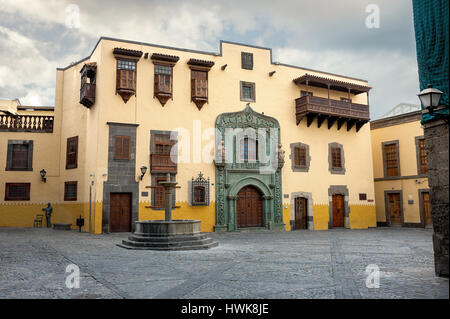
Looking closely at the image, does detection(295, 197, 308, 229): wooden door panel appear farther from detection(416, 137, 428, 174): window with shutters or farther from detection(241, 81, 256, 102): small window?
detection(416, 137, 428, 174): window with shutters

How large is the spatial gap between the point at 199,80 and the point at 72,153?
27.1ft

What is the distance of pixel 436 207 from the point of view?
743cm

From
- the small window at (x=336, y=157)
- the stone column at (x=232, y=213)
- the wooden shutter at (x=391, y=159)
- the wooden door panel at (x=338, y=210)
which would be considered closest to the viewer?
the stone column at (x=232, y=213)

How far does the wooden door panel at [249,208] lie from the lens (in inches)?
846

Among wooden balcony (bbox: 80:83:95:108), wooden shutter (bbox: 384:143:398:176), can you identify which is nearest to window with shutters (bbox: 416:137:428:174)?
wooden shutter (bbox: 384:143:398:176)

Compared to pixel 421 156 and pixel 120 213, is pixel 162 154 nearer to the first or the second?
pixel 120 213

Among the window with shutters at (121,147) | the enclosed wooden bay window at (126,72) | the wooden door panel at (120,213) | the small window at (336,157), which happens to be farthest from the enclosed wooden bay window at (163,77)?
the small window at (336,157)

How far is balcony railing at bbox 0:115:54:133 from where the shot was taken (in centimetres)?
2270

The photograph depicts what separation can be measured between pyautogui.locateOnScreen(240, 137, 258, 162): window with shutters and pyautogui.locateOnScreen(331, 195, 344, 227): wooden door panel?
20.3 ft

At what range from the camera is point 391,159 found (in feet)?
86.7

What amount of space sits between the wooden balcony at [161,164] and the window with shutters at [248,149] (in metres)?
4.12

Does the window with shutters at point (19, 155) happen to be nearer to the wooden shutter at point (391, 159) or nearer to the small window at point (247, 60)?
the small window at point (247, 60)

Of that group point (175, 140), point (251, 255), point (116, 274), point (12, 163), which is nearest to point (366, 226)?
point (175, 140)

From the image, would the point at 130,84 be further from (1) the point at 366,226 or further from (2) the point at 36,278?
(1) the point at 366,226
